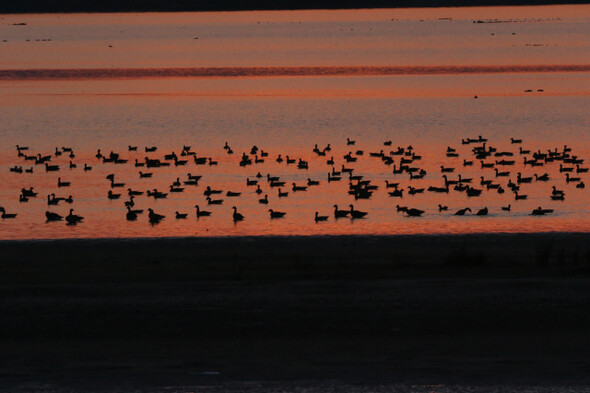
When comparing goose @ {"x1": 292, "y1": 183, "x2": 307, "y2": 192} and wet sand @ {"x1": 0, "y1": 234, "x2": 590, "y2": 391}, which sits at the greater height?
goose @ {"x1": 292, "y1": 183, "x2": 307, "y2": 192}

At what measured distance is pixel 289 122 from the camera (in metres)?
60.7

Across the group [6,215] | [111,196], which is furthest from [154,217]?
[111,196]

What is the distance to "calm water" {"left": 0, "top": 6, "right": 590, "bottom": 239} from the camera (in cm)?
3288

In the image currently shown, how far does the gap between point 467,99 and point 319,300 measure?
2168 inches

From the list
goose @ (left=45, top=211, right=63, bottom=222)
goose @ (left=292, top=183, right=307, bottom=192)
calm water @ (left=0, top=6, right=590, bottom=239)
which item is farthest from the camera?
goose @ (left=292, top=183, right=307, bottom=192)

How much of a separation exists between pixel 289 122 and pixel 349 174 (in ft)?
66.7

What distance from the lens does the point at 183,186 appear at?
38.8m

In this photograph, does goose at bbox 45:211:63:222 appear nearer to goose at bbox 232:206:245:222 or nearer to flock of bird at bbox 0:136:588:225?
flock of bird at bbox 0:136:588:225

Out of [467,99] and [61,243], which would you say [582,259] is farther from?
[467,99]

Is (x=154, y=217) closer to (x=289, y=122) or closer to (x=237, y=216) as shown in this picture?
(x=237, y=216)

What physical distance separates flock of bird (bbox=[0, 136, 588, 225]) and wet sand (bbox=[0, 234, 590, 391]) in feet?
33.5

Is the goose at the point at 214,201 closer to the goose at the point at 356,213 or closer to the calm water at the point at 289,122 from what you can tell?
the calm water at the point at 289,122

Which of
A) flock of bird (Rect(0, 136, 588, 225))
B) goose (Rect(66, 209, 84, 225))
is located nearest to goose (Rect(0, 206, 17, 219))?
flock of bird (Rect(0, 136, 588, 225))

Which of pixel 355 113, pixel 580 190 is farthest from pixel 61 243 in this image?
pixel 355 113
